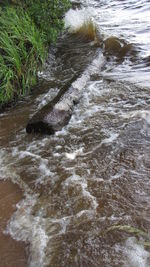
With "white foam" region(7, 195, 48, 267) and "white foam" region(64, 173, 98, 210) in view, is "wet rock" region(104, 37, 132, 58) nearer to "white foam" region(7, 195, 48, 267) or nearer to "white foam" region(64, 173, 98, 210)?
"white foam" region(64, 173, 98, 210)

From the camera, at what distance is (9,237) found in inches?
116

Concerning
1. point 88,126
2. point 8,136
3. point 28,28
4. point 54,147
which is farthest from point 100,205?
point 28,28

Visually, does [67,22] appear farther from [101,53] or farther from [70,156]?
[70,156]

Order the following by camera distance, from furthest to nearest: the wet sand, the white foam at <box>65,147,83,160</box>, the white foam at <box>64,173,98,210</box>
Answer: the white foam at <box>65,147,83,160</box>
the white foam at <box>64,173,98,210</box>
the wet sand

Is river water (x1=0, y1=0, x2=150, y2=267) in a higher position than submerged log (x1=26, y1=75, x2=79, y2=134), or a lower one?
lower

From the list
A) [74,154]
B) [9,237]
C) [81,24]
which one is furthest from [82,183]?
[81,24]

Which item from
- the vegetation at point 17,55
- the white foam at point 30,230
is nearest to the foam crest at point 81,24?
the vegetation at point 17,55

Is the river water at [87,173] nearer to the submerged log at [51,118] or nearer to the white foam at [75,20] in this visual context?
the submerged log at [51,118]

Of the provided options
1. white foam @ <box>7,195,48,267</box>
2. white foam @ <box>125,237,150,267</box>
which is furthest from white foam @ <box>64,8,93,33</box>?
white foam @ <box>125,237,150,267</box>

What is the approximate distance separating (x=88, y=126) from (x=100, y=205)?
5.72 feet

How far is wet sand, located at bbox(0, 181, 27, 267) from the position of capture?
2717 millimetres

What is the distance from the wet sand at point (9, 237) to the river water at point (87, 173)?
19 millimetres

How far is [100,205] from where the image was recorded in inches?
125

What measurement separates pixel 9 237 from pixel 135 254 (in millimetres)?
1188
